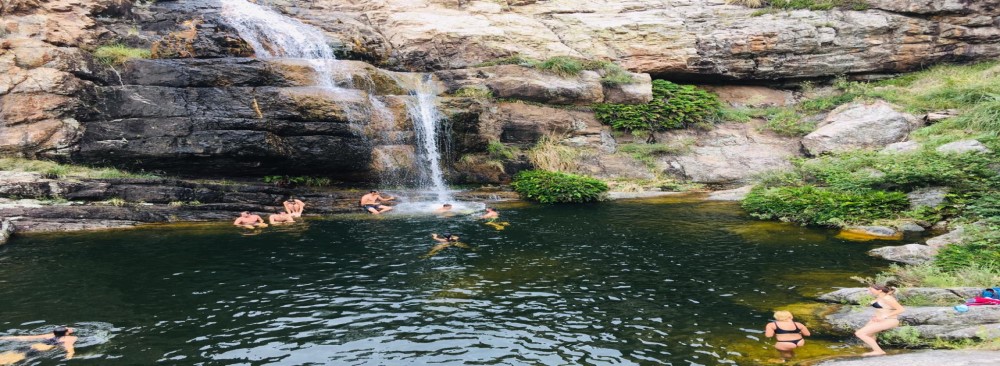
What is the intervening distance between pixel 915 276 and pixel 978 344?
333 centimetres

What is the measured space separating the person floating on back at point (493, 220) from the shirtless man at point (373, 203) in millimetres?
3224

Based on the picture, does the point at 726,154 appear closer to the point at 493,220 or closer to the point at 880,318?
the point at 493,220

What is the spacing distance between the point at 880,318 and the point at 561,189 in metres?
12.8

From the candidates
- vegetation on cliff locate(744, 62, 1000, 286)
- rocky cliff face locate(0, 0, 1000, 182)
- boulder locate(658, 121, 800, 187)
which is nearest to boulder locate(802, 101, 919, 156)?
boulder locate(658, 121, 800, 187)

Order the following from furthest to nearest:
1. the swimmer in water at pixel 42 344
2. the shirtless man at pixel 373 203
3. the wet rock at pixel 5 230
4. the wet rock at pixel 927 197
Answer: the shirtless man at pixel 373 203, the wet rock at pixel 927 197, the wet rock at pixel 5 230, the swimmer in water at pixel 42 344

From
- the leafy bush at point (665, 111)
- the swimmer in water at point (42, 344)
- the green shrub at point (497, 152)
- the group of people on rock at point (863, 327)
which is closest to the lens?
the swimmer in water at point (42, 344)

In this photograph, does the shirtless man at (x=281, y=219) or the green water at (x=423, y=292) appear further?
the shirtless man at (x=281, y=219)

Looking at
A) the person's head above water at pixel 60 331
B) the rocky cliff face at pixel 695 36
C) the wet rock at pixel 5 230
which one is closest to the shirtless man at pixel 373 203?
the wet rock at pixel 5 230

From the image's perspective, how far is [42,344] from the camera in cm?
629

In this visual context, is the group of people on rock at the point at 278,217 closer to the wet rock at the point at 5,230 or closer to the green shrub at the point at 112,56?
the wet rock at the point at 5,230

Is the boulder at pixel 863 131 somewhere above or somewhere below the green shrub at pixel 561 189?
above

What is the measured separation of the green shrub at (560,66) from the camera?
2489 cm

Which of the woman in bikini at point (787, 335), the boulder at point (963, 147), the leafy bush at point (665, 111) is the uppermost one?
the leafy bush at point (665, 111)

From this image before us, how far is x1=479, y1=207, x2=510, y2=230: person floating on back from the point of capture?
46.9 ft
